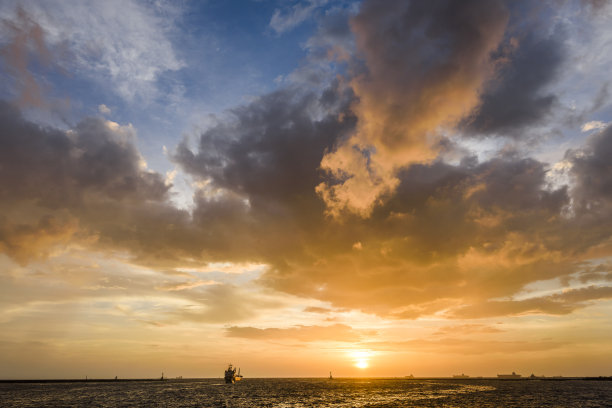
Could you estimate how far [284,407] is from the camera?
8656cm

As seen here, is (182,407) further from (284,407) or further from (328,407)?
(328,407)

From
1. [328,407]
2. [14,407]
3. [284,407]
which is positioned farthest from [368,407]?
[14,407]

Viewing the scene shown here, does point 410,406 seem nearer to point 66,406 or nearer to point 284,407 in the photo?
point 284,407

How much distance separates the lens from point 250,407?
86250 mm

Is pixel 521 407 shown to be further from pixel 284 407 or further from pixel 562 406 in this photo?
pixel 284 407

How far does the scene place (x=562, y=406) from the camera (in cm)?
8706

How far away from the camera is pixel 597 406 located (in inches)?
→ 3455

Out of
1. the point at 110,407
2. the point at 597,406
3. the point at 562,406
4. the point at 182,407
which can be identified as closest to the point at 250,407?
the point at 182,407

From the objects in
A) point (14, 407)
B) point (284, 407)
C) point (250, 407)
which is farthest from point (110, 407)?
point (284, 407)

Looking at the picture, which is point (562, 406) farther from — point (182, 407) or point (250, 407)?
point (182, 407)

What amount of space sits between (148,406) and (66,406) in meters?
20.3

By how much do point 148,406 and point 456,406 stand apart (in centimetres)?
7560

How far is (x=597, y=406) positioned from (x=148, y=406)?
110 m

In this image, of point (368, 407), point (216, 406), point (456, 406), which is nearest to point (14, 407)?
point (216, 406)
